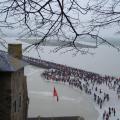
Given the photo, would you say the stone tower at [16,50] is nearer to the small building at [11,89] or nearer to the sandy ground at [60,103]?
the small building at [11,89]

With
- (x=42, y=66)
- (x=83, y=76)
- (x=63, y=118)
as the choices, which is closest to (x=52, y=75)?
(x=83, y=76)

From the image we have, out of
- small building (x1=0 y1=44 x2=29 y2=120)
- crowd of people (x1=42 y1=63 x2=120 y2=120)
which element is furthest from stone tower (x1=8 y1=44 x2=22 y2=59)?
crowd of people (x1=42 y1=63 x2=120 y2=120)

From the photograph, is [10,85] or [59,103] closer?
[10,85]

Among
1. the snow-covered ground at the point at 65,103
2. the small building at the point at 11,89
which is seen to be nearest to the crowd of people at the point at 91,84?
the snow-covered ground at the point at 65,103

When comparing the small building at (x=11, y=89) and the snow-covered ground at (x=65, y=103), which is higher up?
the small building at (x=11, y=89)

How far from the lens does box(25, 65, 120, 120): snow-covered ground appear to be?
31406 mm

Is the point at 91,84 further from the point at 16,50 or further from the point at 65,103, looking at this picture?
the point at 16,50

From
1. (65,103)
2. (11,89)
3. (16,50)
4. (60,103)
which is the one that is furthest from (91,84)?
(11,89)

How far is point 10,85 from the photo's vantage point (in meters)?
18.8

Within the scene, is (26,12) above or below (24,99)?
above

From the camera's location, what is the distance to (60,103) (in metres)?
36.0

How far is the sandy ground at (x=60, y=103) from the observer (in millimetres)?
31391

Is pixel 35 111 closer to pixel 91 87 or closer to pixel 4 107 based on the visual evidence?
pixel 4 107

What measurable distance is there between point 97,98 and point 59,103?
5409 mm
